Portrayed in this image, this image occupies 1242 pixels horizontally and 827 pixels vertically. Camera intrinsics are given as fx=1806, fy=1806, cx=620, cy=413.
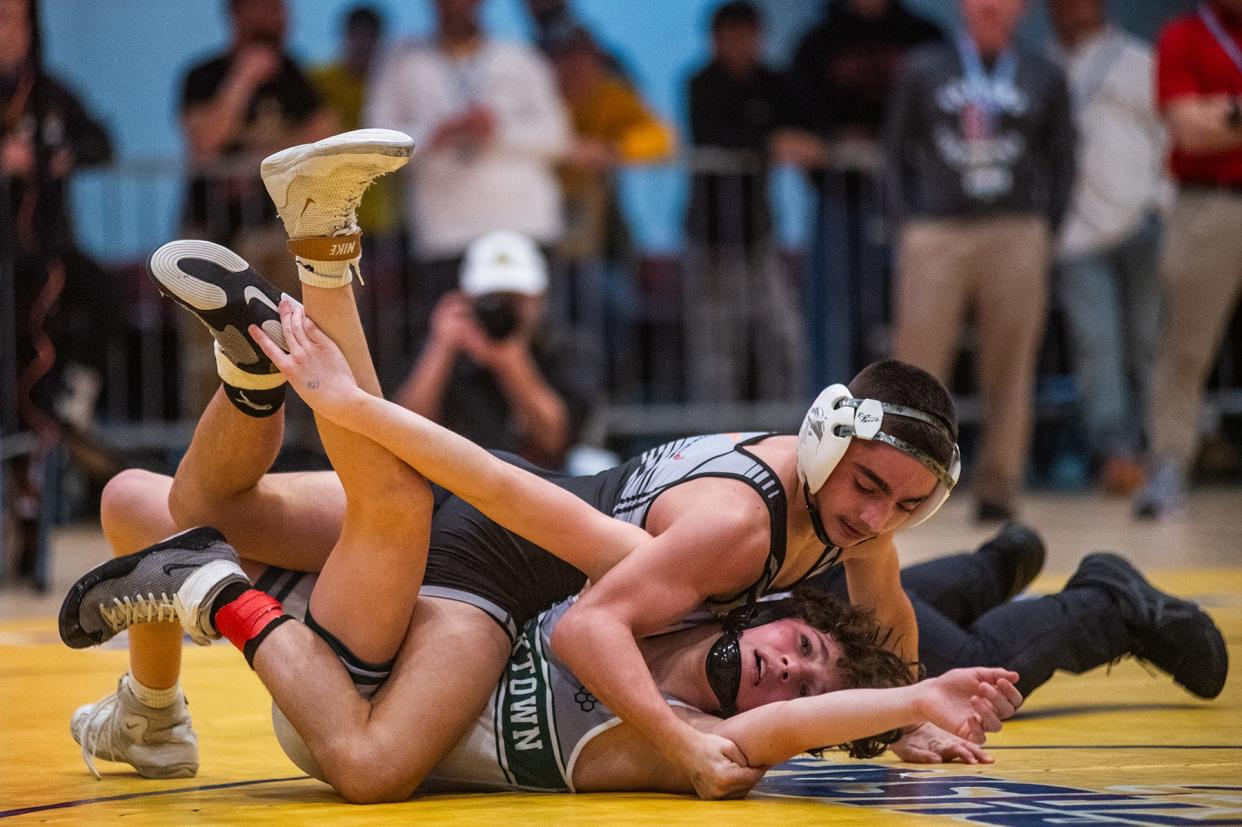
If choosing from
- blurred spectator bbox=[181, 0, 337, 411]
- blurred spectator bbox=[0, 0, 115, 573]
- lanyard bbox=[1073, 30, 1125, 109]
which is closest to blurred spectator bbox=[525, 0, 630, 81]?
blurred spectator bbox=[181, 0, 337, 411]

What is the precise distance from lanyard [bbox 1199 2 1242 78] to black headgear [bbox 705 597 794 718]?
200 inches

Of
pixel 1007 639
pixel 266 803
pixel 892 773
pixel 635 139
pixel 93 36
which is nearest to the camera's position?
pixel 266 803

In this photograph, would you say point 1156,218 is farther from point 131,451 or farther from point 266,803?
point 266,803

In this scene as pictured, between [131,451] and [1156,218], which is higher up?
[1156,218]

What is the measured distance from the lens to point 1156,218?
960cm

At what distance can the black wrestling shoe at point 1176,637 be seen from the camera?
157 inches

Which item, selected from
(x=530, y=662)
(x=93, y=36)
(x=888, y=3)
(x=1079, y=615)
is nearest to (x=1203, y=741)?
(x=1079, y=615)

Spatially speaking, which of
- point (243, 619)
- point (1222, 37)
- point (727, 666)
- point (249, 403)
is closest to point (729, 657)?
point (727, 666)

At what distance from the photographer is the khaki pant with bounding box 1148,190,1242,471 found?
7613 millimetres

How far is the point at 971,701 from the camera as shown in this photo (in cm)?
284

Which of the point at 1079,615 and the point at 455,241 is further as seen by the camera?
the point at 455,241

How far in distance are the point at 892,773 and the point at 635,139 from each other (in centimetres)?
601

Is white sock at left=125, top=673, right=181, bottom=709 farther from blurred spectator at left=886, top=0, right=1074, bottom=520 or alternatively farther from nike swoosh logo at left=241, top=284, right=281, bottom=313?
blurred spectator at left=886, top=0, right=1074, bottom=520

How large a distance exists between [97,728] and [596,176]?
19.6 ft
